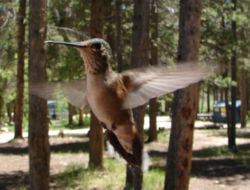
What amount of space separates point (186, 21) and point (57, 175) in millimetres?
7095

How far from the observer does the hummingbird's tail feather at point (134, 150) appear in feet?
5.34

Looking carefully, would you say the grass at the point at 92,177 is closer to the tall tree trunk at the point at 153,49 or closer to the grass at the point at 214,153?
the grass at the point at 214,153

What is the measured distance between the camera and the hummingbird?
1.52 metres

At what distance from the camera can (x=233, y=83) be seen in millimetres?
18281

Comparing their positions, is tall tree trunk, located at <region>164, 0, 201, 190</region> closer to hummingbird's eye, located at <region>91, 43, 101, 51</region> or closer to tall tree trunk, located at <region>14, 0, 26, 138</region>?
hummingbird's eye, located at <region>91, 43, 101, 51</region>

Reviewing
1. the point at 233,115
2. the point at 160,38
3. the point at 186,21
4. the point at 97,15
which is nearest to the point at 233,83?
the point at 233,115

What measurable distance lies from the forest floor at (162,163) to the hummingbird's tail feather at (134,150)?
619 cm

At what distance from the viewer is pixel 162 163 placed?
46.6ft

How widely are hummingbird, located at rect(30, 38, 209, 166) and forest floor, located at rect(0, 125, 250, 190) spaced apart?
20.3 ft

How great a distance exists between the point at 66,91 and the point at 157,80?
0.39m

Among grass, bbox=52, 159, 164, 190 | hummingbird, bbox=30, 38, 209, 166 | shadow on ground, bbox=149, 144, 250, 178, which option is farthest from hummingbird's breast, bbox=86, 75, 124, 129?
shadow on ground, bbox=149, 144, 250, 178

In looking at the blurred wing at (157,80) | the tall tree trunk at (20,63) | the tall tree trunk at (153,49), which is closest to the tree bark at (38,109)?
the blurred wing at (157,80)

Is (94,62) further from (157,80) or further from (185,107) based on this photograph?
(185,107)

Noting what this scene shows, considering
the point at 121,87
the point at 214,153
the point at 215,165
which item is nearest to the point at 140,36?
the point at 121,87
